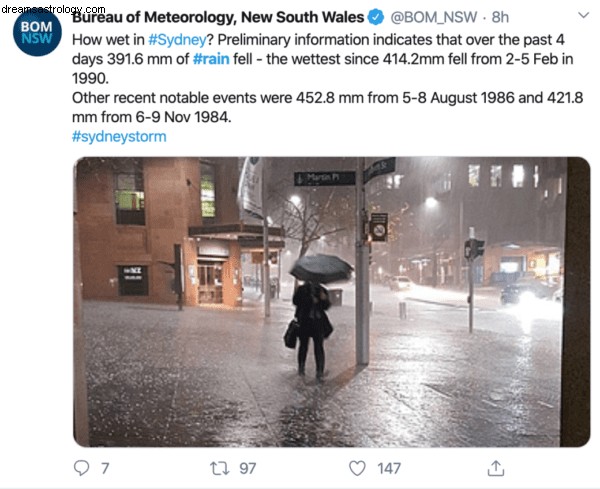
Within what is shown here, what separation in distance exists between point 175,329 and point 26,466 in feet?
13.9

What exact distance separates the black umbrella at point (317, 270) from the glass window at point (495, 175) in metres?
1.80

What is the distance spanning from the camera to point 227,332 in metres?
5.68

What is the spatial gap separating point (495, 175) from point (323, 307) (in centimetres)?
218

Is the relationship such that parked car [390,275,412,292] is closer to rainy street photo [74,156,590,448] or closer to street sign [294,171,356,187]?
rainy street photo [74,156,590,448]

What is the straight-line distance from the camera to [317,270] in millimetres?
3322

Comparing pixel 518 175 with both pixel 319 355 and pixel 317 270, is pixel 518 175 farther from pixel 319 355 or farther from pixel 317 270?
pixel 319 355

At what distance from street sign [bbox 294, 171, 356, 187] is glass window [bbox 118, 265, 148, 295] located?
3.88m

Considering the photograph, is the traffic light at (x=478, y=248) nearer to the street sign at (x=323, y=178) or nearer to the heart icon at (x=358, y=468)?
the street sign at (x=323, y=178)

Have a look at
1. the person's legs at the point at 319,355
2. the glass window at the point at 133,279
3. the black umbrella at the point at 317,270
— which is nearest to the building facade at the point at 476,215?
the black umbrella at the point at 317,270

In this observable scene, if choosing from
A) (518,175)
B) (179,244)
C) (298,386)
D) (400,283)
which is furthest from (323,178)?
(400,283)

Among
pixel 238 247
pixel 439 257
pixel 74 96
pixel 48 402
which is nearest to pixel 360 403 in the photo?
pixel 48 402

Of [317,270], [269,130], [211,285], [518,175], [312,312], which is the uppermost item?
[269,130]

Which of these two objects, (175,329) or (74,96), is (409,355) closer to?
(175,329)

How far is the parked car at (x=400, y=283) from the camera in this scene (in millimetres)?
9948
